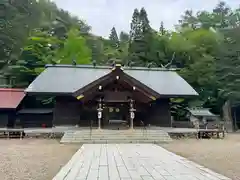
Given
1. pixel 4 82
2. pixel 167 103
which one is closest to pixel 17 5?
pixel 4 82

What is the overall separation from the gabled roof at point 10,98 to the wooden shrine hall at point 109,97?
11.0ft

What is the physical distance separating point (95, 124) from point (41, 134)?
3.68m

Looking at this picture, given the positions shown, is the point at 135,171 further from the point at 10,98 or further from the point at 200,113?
the point at 200,113

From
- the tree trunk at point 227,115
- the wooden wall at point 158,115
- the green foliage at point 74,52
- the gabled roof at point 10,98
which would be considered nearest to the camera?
the wooden wall at point 158,115

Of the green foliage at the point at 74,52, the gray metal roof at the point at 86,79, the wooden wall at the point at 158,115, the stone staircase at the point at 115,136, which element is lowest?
the stone staircase at the point at 115,136

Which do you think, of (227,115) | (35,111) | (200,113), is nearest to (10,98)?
(35,111)

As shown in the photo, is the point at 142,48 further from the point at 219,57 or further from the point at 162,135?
the point at 162,135

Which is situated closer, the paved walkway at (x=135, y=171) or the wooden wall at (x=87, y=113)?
the paved walkway at (x=135, y=171)

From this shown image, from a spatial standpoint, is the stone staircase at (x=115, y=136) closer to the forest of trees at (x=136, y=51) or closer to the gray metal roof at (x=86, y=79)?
the gray metal roof at (x=86, y=79)

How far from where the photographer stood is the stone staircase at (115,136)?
43.3 feet

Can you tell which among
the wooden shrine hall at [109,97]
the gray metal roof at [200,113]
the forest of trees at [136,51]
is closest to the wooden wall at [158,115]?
the wooden shrine hall at [109,97]

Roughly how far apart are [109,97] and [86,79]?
3.88 m

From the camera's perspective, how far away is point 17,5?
103 feet

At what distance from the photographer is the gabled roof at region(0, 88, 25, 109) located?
1909 centimetres
